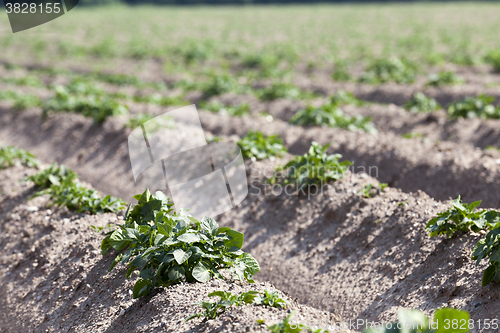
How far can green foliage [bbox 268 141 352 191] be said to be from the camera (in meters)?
5.64

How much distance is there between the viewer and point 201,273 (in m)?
3.46

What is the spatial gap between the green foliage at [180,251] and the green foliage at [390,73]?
9822 millimetres

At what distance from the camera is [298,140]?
320 inches

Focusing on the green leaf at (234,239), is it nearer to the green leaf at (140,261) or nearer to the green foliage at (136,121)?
the green leaf at (140,261)

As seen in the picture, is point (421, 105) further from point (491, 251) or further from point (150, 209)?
point (150, 209)

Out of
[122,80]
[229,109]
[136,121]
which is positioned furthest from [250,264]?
[122,80]

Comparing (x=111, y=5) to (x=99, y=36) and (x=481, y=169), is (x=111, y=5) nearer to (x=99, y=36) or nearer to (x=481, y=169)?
(x=99, y=36)

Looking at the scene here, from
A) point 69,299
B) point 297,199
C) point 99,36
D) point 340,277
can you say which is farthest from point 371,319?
point 99,36

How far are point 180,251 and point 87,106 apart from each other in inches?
304

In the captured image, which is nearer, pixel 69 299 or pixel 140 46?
pixel 69 299

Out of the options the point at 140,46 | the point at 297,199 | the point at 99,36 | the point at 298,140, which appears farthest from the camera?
the point at 99,36

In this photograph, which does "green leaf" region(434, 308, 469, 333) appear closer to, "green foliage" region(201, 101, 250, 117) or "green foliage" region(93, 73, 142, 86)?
"green foliage" region(201, 101, 250, 117)

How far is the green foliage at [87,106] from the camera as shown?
30.9 feet

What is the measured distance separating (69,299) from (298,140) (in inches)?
201
